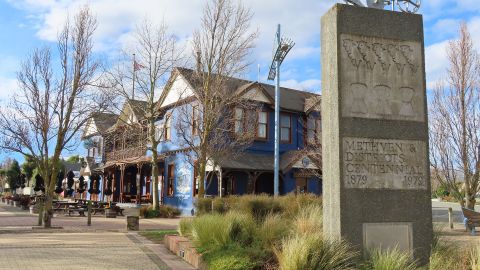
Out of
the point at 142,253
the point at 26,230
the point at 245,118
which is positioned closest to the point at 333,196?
the point at 142,253

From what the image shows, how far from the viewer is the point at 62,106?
18297 mm

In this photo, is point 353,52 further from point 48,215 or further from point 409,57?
point 48,215

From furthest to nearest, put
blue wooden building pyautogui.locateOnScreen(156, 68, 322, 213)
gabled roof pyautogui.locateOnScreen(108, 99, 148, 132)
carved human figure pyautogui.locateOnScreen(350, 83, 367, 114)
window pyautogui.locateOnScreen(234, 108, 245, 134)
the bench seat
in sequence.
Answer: blue wooden building pyautogui.locateOnScreen(156, 68, 322, 213) → gabled roof pyautogui.locateOnScreen(108, 99, 148, 132) → window pyautogui.locateOnScreen(234, 108, 245, 134) → the bench seat → carved human figure pyautogui.locateOnScreen(350, 83, 367, 114)

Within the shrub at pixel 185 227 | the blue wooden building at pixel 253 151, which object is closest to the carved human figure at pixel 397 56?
the shrub at pixel 185 227

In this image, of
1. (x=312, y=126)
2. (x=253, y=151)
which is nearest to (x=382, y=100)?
(x=253, y=151)

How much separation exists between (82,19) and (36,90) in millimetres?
3276

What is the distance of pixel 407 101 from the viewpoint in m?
7.83

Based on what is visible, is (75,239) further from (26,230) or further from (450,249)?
(450,249)

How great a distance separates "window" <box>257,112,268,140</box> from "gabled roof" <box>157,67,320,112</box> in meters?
1.22

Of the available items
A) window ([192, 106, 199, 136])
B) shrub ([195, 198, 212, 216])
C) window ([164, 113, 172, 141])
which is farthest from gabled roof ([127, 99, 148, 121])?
shrub ([195, 198, 212, 216])

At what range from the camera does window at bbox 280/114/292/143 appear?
31.0m

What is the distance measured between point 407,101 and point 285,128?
23.3m

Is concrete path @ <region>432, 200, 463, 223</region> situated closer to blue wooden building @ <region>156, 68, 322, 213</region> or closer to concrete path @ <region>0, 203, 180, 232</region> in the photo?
blue wooden building @ <region>156, 68, 322, 213</region>

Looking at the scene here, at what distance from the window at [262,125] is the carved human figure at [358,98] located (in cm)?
2196
